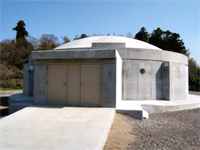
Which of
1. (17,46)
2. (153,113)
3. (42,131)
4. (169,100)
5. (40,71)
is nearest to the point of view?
(42,131)

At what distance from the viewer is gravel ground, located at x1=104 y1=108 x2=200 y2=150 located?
4844 millimetres

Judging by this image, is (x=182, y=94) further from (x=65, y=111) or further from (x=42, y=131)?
(x=42, y=131)

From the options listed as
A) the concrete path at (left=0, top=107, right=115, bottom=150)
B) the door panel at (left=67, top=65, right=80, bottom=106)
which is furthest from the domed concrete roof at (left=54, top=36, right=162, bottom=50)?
the concrete path at (left=0, top=107, right=115, bottom=150)

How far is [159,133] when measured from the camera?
610 centimetres

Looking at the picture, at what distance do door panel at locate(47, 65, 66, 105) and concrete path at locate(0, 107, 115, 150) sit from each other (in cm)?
133

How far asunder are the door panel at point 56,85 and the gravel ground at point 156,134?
316cm

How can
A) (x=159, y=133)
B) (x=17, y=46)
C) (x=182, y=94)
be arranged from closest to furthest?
(x=159, y=133) < (x=182, y=94) < (x=17, y=46)

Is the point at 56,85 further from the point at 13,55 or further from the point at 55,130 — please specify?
the point at 13,55

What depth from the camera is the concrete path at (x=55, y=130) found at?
390cm

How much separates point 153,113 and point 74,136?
638cm

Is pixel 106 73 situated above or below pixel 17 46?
below

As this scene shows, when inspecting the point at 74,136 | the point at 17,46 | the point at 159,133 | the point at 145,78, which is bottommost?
the point at 159,133

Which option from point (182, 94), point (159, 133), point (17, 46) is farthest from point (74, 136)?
point (17, 46)

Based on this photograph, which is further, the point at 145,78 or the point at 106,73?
the point at 145,78
